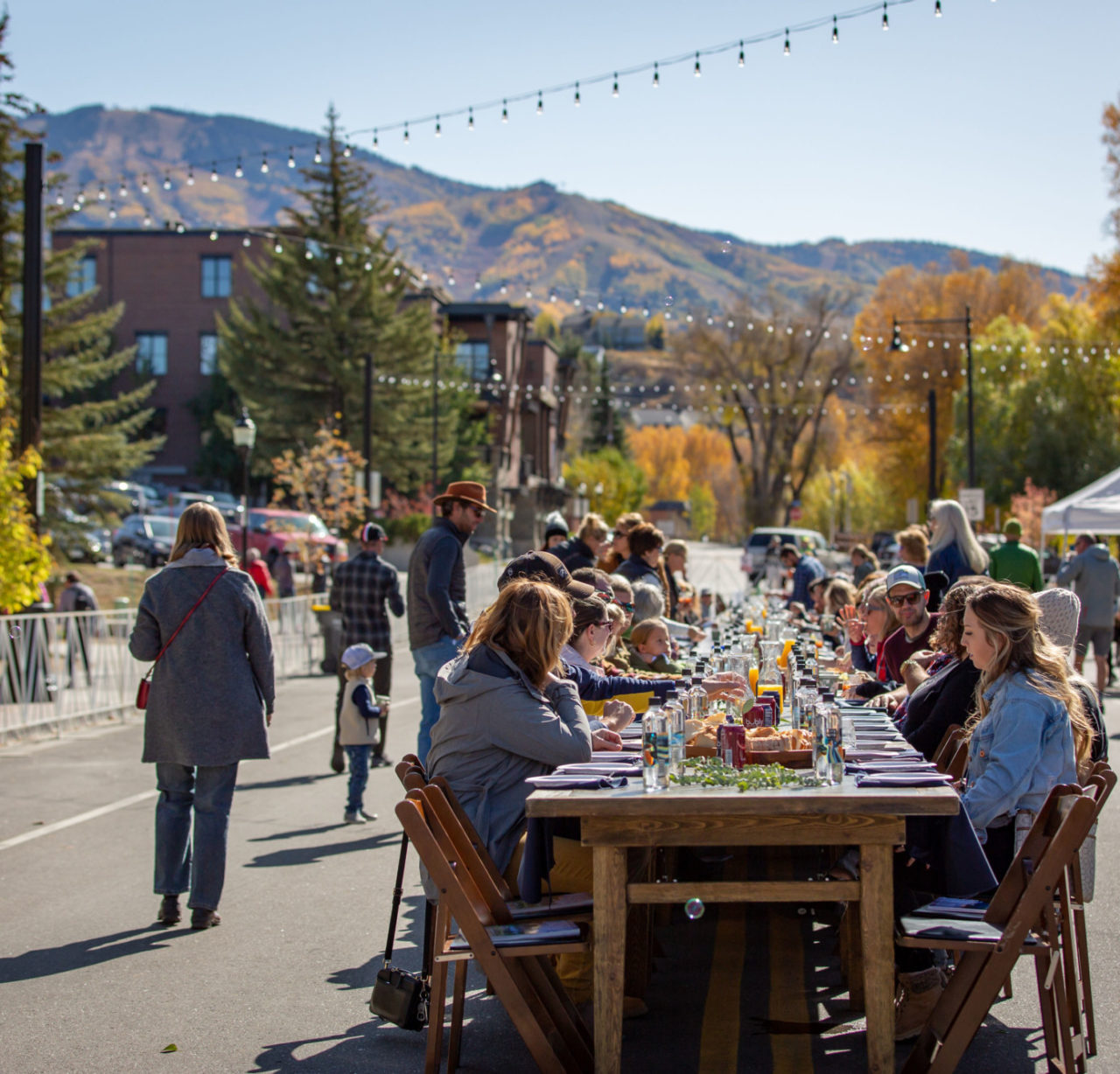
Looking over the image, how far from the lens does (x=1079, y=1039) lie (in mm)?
4832

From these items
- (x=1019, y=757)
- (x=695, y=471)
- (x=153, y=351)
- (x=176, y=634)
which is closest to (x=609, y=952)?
→ (x=1019, y=757)

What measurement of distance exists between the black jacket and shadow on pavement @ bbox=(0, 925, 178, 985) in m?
3.30

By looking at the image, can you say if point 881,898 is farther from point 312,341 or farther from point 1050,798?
A: point 312,341

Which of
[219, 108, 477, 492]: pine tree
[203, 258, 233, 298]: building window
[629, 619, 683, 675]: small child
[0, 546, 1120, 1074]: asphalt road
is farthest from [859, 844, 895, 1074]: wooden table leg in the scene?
[203, 258, 233, 298]: building window

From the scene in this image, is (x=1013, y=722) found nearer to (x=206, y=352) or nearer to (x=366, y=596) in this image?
(x=366, y=596)

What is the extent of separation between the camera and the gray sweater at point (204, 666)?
7.03 metres

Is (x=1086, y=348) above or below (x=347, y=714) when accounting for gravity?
above

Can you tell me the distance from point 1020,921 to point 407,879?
4.43 meters

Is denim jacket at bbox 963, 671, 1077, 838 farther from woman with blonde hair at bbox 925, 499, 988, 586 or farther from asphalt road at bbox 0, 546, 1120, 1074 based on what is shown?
woman with blonde hair at bbox 925, 499, 988, 586

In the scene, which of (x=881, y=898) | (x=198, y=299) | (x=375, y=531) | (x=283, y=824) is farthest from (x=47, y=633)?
(x=198, y=299)

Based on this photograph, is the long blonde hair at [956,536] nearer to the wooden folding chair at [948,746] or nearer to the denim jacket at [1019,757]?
the wooden folding chair at [948,746]

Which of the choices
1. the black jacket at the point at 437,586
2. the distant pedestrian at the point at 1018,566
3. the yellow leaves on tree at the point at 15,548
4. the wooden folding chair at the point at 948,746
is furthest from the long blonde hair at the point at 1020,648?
the yellow leaves on tree at the point at 15,548

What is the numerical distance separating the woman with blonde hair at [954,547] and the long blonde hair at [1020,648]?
19.4 feet

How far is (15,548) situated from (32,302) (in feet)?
12.1
